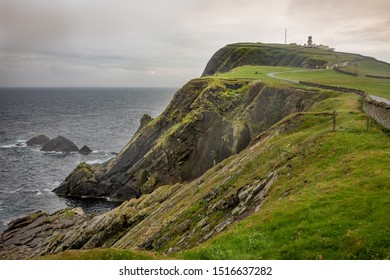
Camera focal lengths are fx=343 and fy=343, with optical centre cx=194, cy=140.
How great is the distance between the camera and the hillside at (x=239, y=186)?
1634cm

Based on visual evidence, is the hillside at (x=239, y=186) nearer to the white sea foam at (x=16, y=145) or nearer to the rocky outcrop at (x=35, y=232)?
the rocky outcrop at (x=35, y=232)

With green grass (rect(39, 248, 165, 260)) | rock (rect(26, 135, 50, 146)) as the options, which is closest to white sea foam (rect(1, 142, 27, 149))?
rock (rect(26, 135, 50, 146))

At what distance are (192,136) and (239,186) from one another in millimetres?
37027

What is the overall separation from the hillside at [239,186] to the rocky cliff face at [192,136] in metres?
0.22

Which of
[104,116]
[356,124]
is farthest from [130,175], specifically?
[104,116]

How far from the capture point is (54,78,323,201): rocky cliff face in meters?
61.6

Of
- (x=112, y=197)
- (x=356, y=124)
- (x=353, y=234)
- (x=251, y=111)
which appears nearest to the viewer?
(x=353, y=234)

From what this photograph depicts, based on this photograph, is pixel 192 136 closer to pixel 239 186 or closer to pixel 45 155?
pixel 239 186

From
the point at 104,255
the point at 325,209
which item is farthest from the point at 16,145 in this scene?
the point at 325,209

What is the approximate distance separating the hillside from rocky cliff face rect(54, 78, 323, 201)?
0.22m

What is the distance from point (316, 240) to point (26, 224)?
50.8 m

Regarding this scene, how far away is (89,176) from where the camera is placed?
245ft

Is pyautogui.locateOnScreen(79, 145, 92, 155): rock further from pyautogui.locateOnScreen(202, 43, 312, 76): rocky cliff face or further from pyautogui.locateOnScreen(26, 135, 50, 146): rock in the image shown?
pyautogui.locateOnScreen(202, 43, 312, 76): rocky cliff face
